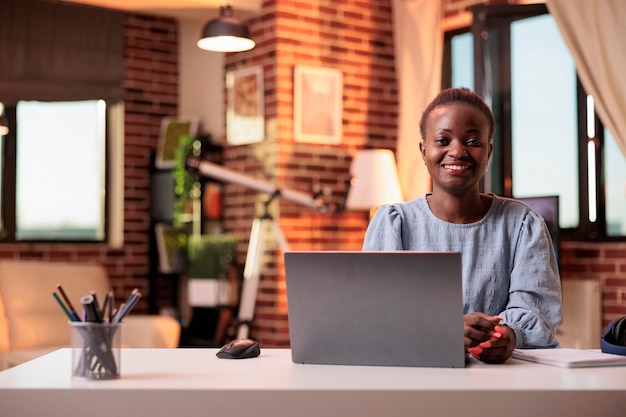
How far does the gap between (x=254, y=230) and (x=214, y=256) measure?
0.55 metres

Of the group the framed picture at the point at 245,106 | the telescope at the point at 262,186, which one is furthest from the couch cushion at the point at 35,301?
the framed picture at the point at 245,106

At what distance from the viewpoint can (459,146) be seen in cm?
215

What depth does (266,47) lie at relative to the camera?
19.8 feet

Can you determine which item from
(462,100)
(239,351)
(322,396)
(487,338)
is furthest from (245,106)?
(322,396)

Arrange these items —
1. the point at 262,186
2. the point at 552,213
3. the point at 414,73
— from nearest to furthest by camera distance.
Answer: the point at 552,213 → the point at 262,186 → the point at 414,73

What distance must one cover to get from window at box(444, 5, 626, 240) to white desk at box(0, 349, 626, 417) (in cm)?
369

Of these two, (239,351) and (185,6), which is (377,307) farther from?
(185,6)

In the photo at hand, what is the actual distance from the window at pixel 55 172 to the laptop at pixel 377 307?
539 centimetres

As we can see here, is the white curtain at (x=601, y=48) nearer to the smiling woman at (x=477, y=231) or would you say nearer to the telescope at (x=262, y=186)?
the telescope at (x=262, y=186)

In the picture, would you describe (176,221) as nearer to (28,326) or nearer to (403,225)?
(28,326)

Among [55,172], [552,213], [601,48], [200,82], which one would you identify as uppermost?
[200,82]

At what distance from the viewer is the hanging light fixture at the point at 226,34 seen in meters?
5.04

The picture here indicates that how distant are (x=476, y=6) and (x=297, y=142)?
1.40m

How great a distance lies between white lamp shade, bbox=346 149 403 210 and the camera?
5785mm
